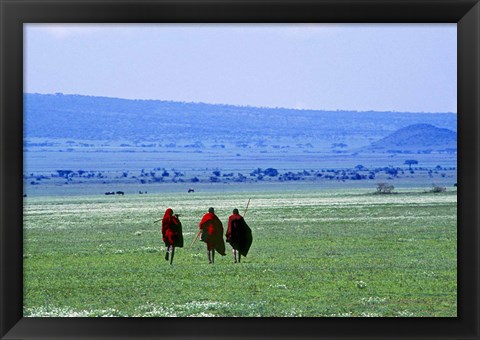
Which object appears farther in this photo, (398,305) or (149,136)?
(149,136)

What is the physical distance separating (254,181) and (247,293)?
4769 mm

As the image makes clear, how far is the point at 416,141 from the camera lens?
42.7 feet

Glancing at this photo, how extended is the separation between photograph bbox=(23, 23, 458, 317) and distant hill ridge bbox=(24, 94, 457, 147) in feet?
0.10

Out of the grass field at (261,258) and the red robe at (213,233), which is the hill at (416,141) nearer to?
the grass field at (261,258)

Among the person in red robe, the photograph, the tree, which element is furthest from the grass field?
the tree

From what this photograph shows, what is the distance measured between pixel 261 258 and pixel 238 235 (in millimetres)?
1203

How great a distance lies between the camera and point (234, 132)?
13344 millimetres

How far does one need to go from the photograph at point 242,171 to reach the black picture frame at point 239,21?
12.0ft

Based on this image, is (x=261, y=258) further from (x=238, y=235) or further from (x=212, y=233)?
(x=212, y=233)

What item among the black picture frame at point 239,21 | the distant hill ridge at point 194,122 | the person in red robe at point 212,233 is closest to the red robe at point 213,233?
the person in red robe at point 212,233

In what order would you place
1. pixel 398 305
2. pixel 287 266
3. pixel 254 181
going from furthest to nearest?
pixel 254 181, pixel 287 266, pixel 398 305

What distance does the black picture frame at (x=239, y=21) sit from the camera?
7.36ft

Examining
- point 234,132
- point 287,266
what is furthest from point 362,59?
point 287,266
